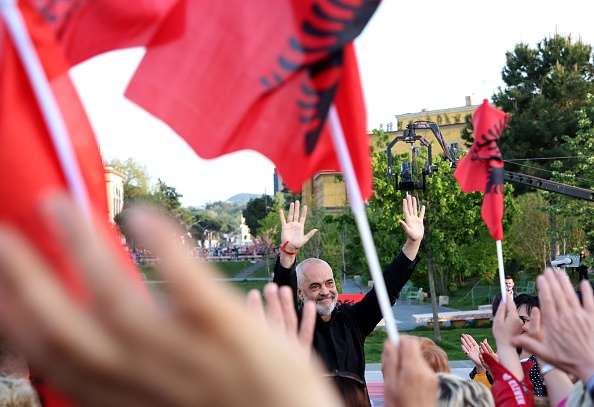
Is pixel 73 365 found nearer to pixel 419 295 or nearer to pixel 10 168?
pixel 10 168

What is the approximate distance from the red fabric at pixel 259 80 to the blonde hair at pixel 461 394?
2.26ft

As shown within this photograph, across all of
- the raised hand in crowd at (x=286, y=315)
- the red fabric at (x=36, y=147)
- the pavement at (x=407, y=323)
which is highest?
the red fabric at (x=36, y=147)

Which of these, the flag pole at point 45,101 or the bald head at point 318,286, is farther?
the bald head at point 318,286

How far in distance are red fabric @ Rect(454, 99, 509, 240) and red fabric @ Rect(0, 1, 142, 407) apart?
8.34 feet

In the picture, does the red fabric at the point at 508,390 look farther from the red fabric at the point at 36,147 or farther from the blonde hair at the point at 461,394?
the red fabric at the point at 36,147

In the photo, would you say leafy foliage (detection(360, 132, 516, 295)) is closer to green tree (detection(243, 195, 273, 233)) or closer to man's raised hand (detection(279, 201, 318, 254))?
man's raised hand (detection(279, 201, 318, 254))

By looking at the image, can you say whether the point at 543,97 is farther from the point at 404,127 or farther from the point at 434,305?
the point at 404,127

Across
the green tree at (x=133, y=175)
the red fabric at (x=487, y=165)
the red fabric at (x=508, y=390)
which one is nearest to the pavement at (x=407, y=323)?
the red fabric at (x=487, y=165)

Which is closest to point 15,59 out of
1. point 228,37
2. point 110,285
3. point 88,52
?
point 88,52

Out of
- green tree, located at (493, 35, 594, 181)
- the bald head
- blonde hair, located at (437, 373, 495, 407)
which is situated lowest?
blonde hair, located at (437, 373, 495, 407)

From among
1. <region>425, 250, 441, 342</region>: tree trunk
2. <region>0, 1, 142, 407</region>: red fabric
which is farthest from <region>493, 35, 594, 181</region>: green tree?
<region>0, 1, 142, 407</region>: red fabric

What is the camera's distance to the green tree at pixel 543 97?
32.6m

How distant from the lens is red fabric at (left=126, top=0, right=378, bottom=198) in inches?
82.7

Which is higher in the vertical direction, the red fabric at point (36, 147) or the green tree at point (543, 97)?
the green tree at point (543, 97)
